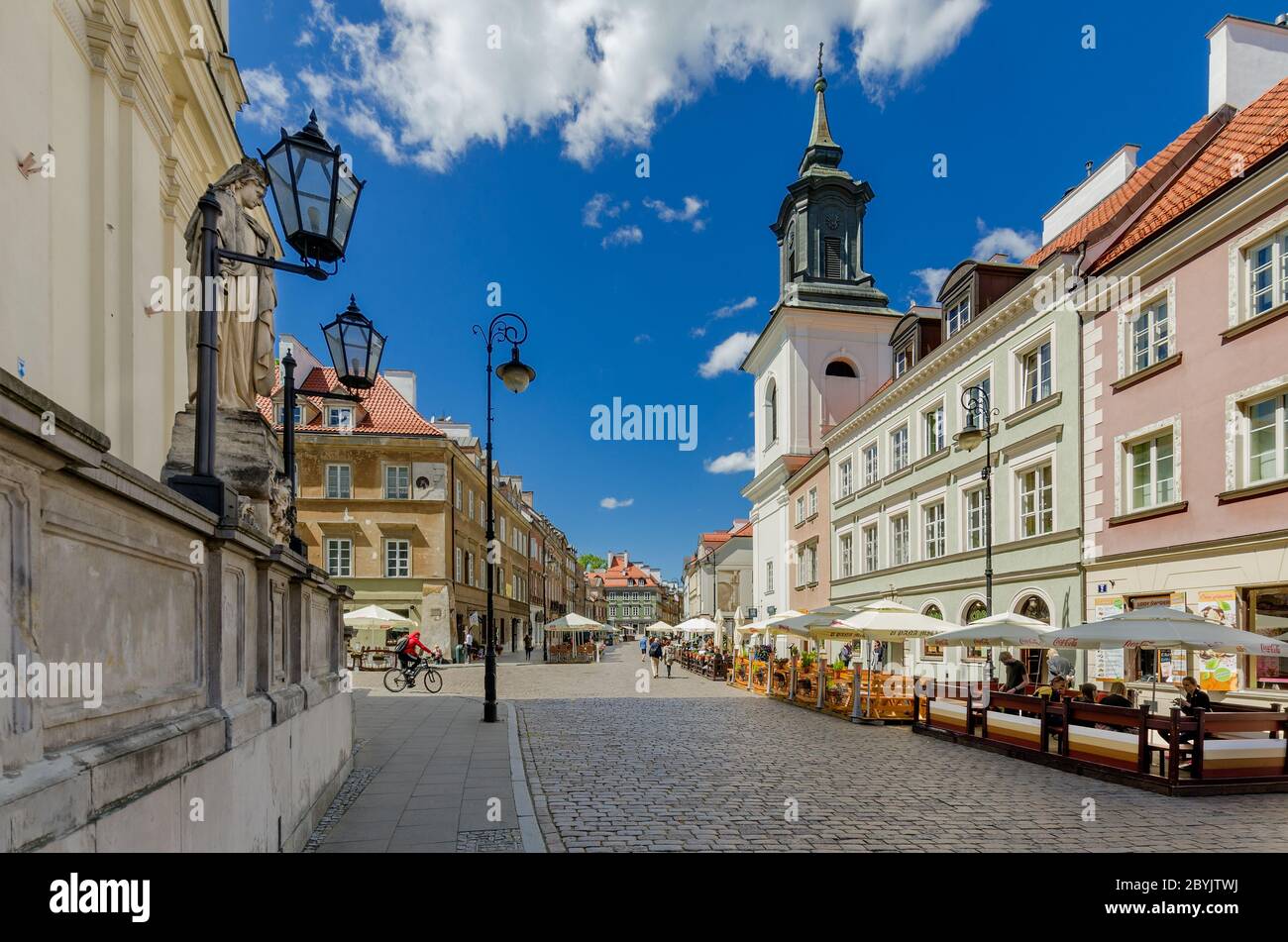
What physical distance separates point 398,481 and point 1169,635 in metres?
34.4

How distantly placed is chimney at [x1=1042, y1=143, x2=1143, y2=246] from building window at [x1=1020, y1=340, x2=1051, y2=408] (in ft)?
23.6

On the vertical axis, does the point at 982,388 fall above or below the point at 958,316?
below

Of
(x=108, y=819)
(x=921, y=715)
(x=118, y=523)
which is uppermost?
(x=118, y=523)

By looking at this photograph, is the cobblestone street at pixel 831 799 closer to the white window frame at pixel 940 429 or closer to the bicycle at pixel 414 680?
the bicycle at pixel 414 680

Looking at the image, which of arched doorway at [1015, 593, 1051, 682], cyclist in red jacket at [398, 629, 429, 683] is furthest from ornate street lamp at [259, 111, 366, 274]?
cyclist in red jacket at [398, 629, 429, 683]

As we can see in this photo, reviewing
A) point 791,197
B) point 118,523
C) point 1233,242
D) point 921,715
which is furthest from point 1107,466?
point 791,197

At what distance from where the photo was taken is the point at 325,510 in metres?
38.2

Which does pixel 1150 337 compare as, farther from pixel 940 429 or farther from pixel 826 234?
pixel 826 234

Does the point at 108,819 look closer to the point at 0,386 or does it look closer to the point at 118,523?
the point at 118,523

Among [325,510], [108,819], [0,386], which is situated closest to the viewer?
[0,386]

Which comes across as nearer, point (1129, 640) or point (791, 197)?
point (1129, 640)

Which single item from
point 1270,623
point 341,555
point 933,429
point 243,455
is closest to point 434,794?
point 243,455

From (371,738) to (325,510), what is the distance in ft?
89.4

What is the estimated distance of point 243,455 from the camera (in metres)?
6.47
